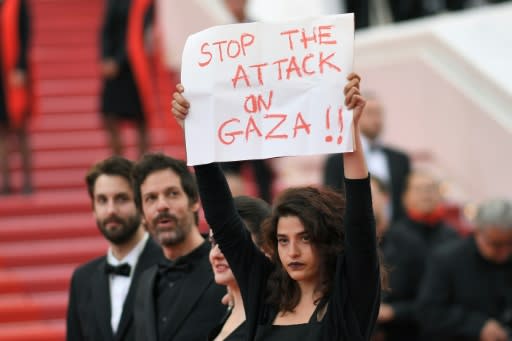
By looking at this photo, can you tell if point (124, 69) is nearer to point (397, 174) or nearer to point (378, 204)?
point (397, 174)

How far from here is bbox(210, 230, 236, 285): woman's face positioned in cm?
594

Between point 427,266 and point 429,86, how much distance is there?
4549 mm

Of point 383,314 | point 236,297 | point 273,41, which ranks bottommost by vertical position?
point 383,314

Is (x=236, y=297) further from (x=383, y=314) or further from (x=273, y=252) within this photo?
(x=383, y=314)

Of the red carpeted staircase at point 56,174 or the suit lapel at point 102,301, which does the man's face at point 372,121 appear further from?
the suit lapel at point 102,301

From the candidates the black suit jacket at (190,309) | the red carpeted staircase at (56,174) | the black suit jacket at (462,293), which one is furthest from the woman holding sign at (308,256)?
the red carpeted staircase at (56,174)

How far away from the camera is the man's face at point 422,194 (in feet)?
33.1

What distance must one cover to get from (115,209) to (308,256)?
1958 millimetres

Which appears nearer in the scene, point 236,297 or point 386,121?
point 236,297

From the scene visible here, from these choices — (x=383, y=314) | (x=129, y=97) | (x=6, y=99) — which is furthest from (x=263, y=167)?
(x=383, y=314)

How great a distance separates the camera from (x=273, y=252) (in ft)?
18.5

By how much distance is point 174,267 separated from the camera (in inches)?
257

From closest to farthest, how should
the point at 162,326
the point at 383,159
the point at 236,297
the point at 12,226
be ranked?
the point at 236,297
the point at 162,326
the point at 383,159
the point at 12,226

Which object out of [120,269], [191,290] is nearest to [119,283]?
[120,269]
